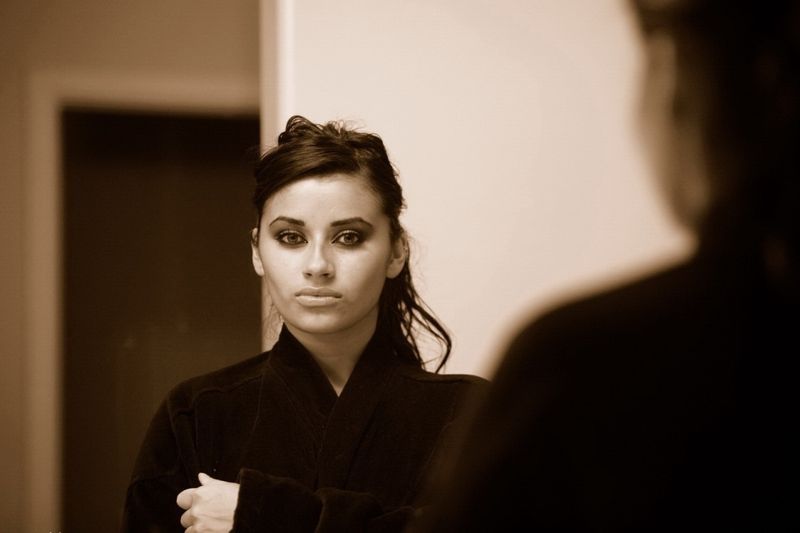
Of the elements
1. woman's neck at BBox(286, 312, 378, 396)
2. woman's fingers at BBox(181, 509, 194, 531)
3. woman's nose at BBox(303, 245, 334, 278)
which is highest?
woman's nose at BBox(303, 245, 334, 278)

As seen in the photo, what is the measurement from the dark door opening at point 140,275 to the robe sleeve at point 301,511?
2.30ft

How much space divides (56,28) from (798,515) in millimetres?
1244

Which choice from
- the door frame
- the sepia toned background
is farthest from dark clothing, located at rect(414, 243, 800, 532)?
the door frame

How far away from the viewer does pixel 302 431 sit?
677 millimetres

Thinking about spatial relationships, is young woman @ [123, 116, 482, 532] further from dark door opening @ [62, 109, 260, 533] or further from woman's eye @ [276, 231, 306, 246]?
dark door opening @ [62, 109, 260, 533]

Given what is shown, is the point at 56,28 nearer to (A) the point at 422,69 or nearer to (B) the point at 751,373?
(A) the point at 422,69

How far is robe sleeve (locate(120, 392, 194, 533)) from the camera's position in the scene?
0.67 metres

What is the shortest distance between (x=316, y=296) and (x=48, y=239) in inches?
26.9

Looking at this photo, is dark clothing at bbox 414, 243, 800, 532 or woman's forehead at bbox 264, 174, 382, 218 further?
woman's forehead at bbox 264, 174, 382, 218

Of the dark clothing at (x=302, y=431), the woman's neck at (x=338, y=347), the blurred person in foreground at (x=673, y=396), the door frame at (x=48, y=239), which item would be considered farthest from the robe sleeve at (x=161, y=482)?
the door frame at (x=48, y=239)

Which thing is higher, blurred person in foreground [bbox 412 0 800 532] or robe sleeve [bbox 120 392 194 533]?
blurred person in foreground [bbox 412 0 800 532]

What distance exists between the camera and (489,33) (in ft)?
2.85

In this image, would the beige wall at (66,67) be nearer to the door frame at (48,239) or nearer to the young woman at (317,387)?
the door frame at (48,239)

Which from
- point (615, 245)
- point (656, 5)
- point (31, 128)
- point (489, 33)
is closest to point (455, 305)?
point (615, 245)
